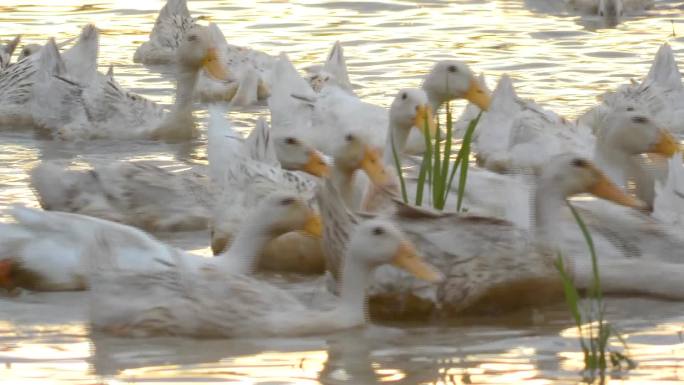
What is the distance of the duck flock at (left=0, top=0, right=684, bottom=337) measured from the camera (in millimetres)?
6527

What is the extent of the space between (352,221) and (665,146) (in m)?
2.08

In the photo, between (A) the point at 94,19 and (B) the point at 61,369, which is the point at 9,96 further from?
(B) the point at 61,369

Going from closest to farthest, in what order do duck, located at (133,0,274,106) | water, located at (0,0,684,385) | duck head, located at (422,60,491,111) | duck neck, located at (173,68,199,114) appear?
1. water, located at (0,0,684,385)
2. duck head, located at (422,60,491,111)
3. duck neck, located at (173,68,199,114)
4. duck, located at (133,0,274,106)

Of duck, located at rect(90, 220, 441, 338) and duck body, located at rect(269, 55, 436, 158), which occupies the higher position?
duck, located at rect(90, 220, 441, 338)

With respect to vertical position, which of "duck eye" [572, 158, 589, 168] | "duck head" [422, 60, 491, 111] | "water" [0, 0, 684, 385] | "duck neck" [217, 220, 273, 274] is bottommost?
"water" [0, 0, 684, 385]

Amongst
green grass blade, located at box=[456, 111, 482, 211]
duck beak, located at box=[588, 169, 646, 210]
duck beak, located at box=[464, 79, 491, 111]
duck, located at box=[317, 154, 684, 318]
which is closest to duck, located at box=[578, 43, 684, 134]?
duck beak, located at box=[464, 79, 491, 111]

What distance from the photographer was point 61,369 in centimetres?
596

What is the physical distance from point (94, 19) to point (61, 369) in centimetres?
1047

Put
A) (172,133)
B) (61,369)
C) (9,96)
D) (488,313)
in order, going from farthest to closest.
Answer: (9,96)
(172,133)
(488,313)
(61,369)

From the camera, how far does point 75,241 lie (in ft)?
23.8

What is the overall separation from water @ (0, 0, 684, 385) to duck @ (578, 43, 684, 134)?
1.80 ft

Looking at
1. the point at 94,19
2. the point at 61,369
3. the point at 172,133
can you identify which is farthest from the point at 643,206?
the point at 94,19

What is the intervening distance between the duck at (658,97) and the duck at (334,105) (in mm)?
1226

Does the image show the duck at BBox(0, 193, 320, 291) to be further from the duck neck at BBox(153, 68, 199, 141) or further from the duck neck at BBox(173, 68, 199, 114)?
the duck neck at BBox(173, 68, 199, 114)
